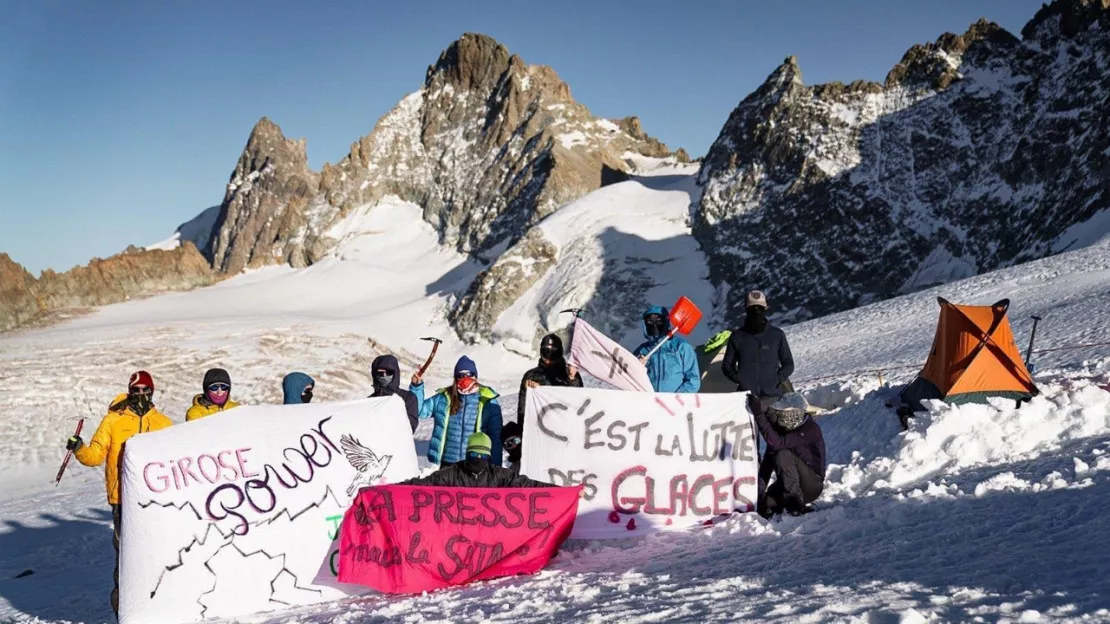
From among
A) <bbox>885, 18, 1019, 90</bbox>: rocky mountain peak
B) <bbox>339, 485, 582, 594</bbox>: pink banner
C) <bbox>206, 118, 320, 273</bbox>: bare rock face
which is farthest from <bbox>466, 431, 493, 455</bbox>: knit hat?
<bbox>206, 118, 320, 273</bbox>: bare rock face

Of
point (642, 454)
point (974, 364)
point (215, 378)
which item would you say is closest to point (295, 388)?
point (215, 378)

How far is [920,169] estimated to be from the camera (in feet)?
147

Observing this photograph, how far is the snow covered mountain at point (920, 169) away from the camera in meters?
38.9

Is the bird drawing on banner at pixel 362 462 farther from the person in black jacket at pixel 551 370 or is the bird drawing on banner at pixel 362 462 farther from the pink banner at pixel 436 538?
the person in black jacket at pixel 551 370

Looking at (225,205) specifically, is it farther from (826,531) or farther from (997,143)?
(826,531)

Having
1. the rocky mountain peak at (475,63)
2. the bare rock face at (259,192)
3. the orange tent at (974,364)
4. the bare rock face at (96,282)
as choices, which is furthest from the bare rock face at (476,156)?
the orange tent at (974,364)

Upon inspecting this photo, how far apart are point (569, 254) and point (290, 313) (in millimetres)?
22885

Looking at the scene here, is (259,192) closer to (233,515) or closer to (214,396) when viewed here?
(214,396)

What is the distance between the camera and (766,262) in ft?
154

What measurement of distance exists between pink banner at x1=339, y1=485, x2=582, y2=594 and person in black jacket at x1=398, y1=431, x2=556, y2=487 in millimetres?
87

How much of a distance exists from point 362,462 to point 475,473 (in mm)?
1158

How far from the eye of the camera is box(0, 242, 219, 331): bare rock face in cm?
4891

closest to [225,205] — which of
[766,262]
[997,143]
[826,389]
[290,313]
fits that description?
[290,313]

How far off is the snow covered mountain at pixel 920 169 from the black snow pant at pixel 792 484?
3408 centimetres
